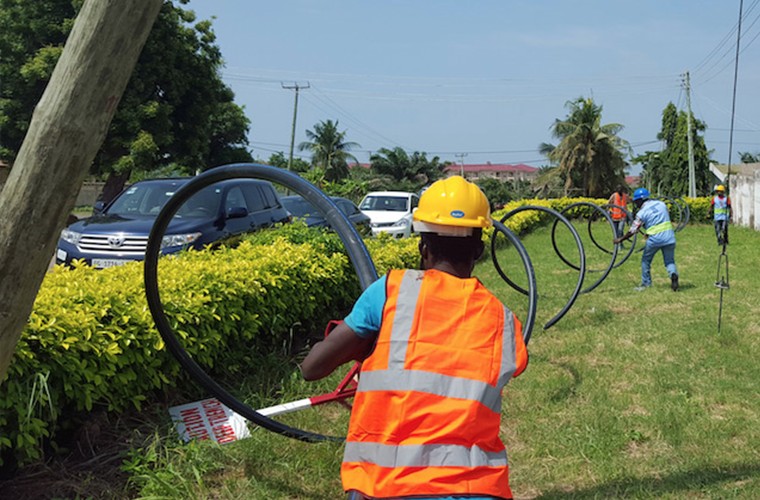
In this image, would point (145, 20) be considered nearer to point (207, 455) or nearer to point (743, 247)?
point (207, 455)

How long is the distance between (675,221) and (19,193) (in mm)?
33532

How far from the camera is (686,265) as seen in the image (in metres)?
15.2

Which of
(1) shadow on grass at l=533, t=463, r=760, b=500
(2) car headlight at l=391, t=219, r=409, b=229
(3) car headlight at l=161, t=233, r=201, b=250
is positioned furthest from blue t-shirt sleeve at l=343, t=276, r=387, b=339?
(2) car headlight at l=391, t=219, r=409, b=229

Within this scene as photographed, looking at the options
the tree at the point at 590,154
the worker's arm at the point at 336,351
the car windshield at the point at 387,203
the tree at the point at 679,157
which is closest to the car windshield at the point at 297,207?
the car windshield at the point at 387,203

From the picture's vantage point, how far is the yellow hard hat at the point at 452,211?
7.52 feet

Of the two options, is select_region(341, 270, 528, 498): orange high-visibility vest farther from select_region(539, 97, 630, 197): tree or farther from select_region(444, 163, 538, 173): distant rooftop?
select_region(444, 163, 538, 173): distant rooftop

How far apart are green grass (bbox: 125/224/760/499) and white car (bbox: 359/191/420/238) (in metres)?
9.77

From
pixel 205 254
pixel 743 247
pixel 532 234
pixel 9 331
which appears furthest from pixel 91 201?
pixel 9 331

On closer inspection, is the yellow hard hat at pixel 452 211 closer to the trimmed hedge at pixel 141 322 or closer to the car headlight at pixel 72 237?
the trimmed hedge at pixel 141 322

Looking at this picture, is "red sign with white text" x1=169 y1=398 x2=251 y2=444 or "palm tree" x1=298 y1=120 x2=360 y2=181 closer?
"red sign with white text" x1=169 y1=398 x2=251 y2=444

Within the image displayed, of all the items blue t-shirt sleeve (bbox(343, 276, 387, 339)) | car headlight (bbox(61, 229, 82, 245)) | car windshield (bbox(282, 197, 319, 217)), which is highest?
car windshield (bbox(282, 197, 319, 217))

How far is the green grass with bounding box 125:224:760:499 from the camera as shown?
4.18 m

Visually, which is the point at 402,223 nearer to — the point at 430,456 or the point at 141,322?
the point at 141,322

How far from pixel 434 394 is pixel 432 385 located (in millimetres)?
28
